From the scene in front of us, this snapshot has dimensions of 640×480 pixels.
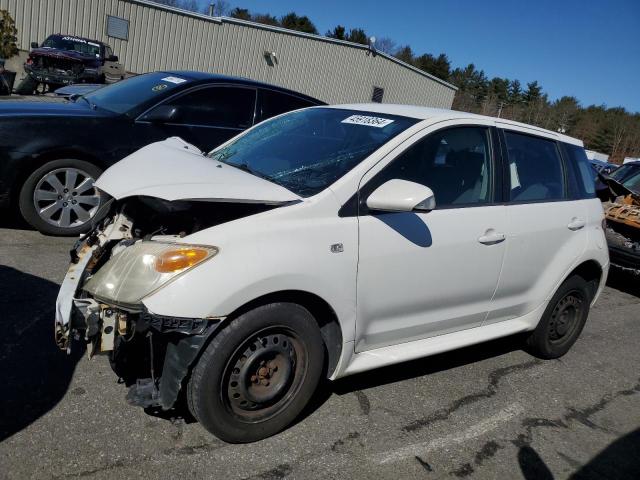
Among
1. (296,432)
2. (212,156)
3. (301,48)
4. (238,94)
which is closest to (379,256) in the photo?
(296,432)

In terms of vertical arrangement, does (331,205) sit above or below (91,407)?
above

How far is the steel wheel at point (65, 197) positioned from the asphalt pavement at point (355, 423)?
0.72 m

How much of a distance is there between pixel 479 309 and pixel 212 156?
2.10 m

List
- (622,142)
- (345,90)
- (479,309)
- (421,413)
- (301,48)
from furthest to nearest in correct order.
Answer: (622,142) < (345,90) < (301,48) < (479,309) < (421,413)

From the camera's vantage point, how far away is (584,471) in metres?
3.13

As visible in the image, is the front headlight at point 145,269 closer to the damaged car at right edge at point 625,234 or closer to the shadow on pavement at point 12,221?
the shadow on pavement at point 12,221

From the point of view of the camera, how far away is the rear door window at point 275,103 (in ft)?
20.8

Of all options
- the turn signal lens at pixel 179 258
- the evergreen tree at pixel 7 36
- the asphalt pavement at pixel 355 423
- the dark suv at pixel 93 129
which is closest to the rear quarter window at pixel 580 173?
the asphalt pavement at pixel 355 423

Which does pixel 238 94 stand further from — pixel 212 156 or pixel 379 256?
pixel 379 256

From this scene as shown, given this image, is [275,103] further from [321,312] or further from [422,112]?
[321,312]

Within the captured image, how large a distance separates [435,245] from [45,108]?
4063 mm

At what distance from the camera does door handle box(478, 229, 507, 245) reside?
11.6ft

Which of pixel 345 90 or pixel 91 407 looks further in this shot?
pixel 345 90

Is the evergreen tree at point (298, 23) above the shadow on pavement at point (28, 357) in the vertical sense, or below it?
above
